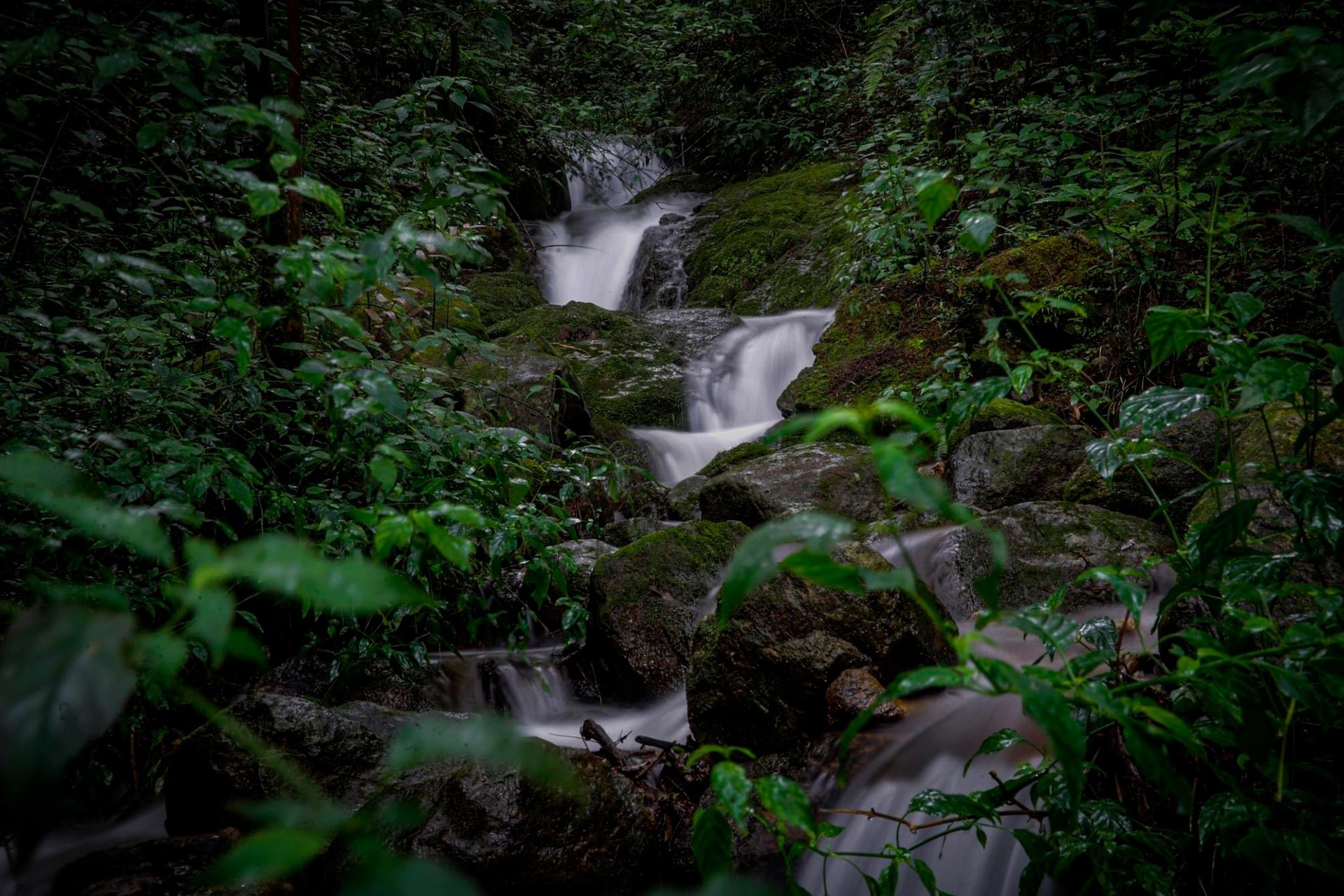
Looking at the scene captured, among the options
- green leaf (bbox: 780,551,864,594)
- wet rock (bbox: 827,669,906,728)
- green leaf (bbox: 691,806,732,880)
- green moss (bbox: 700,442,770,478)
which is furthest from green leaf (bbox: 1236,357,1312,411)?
green moss (bbox: 700,442,770,478)

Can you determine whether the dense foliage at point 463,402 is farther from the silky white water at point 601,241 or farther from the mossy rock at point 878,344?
the silky white water at point 601,241

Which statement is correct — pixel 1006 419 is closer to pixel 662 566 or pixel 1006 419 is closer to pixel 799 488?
pixel 799 488

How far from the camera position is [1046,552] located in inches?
161

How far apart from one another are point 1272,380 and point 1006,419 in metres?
4.43

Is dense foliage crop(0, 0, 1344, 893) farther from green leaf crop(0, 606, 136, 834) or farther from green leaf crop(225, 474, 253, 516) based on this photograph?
green leaf crop(225, 474, 253, 516)

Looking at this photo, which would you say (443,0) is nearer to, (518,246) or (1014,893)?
(1014,893)

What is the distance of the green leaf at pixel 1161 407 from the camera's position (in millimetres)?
1517

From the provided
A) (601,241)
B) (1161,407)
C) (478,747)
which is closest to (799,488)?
(1161,407)

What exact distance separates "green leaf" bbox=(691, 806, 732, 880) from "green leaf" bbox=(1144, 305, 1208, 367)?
4.15 ft

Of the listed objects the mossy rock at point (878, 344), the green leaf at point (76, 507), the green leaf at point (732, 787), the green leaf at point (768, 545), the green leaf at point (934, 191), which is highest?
the green leaf at point (934, 191)

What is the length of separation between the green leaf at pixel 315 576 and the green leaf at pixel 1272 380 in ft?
5.12

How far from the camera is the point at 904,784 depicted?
3.00 m

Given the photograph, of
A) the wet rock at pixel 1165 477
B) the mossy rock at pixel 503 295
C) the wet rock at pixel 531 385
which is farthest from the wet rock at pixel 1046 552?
the mossy rock at pixel 503 295

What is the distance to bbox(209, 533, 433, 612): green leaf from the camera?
27.0 inches
